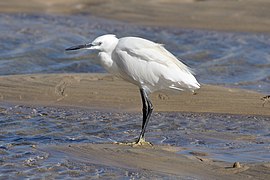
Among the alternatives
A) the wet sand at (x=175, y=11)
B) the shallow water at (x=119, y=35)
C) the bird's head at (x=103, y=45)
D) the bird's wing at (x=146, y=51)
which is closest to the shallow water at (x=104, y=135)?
the bird's wing at (x=146, y=51)

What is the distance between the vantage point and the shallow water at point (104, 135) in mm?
5941

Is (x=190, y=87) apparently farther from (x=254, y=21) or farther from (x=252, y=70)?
(x=254, y=21)

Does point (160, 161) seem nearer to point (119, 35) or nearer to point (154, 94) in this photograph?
point (154, 94)

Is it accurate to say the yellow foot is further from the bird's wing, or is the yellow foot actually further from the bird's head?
the bird's head

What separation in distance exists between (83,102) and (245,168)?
124 inches

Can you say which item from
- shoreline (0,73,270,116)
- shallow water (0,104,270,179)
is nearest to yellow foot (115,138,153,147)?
shallow water (0,104,270,179)

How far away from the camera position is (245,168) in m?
5.89

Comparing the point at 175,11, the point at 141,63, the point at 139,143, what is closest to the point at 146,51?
the point at 141,63

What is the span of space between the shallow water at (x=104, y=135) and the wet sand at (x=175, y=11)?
701 centimetres

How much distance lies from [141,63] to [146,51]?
0.11 m

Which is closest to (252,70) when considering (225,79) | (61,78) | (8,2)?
(225,79)

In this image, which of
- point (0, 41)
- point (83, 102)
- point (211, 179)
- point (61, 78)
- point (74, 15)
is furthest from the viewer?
point (74, 15)

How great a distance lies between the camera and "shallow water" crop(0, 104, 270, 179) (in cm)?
594

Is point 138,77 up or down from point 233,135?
up
